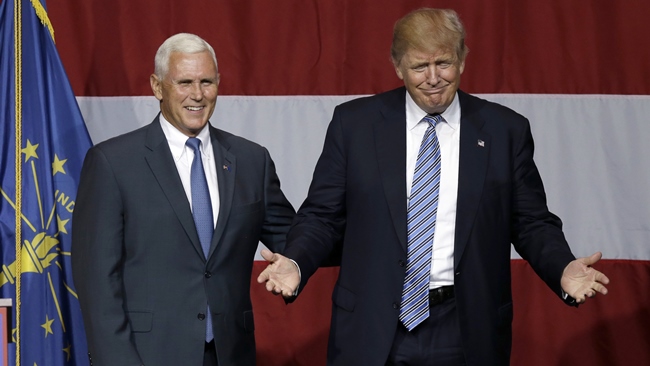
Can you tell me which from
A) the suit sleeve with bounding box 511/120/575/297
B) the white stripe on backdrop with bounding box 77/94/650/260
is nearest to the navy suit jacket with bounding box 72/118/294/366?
the suit sleeve with bounding box 511/120/575/297

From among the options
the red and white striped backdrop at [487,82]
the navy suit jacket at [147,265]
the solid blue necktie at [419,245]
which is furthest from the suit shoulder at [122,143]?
the red and white striped backdrop at [487,82]

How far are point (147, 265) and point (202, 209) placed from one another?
0.20 meters

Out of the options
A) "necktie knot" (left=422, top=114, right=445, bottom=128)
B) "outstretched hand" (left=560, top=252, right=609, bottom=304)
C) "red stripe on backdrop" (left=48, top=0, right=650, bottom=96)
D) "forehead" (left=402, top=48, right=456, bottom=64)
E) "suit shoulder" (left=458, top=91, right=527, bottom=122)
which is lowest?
"outstretched hand" (left=560, top=252, right=609, bottom=304)

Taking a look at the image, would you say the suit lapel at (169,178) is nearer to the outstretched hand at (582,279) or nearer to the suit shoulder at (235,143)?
the suit shoulder at (235,143)

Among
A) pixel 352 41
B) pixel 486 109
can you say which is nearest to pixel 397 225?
pixel 486 109

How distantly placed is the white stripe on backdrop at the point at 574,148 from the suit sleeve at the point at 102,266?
4.17 feet

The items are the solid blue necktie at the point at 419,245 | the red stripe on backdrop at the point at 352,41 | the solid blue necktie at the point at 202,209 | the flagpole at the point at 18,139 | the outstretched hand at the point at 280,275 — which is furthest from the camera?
the red stripe on backdrop at the point at 352,41

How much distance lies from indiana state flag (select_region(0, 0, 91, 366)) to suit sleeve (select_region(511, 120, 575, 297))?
4.85 feet

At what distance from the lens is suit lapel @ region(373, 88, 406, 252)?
7.77 feet

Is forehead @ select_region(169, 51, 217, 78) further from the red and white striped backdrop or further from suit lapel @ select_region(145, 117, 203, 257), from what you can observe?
the red and white striped backdrop

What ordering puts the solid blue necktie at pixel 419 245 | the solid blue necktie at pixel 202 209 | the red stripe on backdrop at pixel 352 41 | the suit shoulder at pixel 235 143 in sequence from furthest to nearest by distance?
the red stripe on backdrop at pixel 352 41
the suit shoulder at pixel 235 143
the solid blue necktie at pixel 202 209
the solid blue necktie at pixel 419 245

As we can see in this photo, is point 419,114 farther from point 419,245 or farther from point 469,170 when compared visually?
point 419,245

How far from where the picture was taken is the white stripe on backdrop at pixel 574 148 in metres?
3.67

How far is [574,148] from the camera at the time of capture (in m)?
3.68
